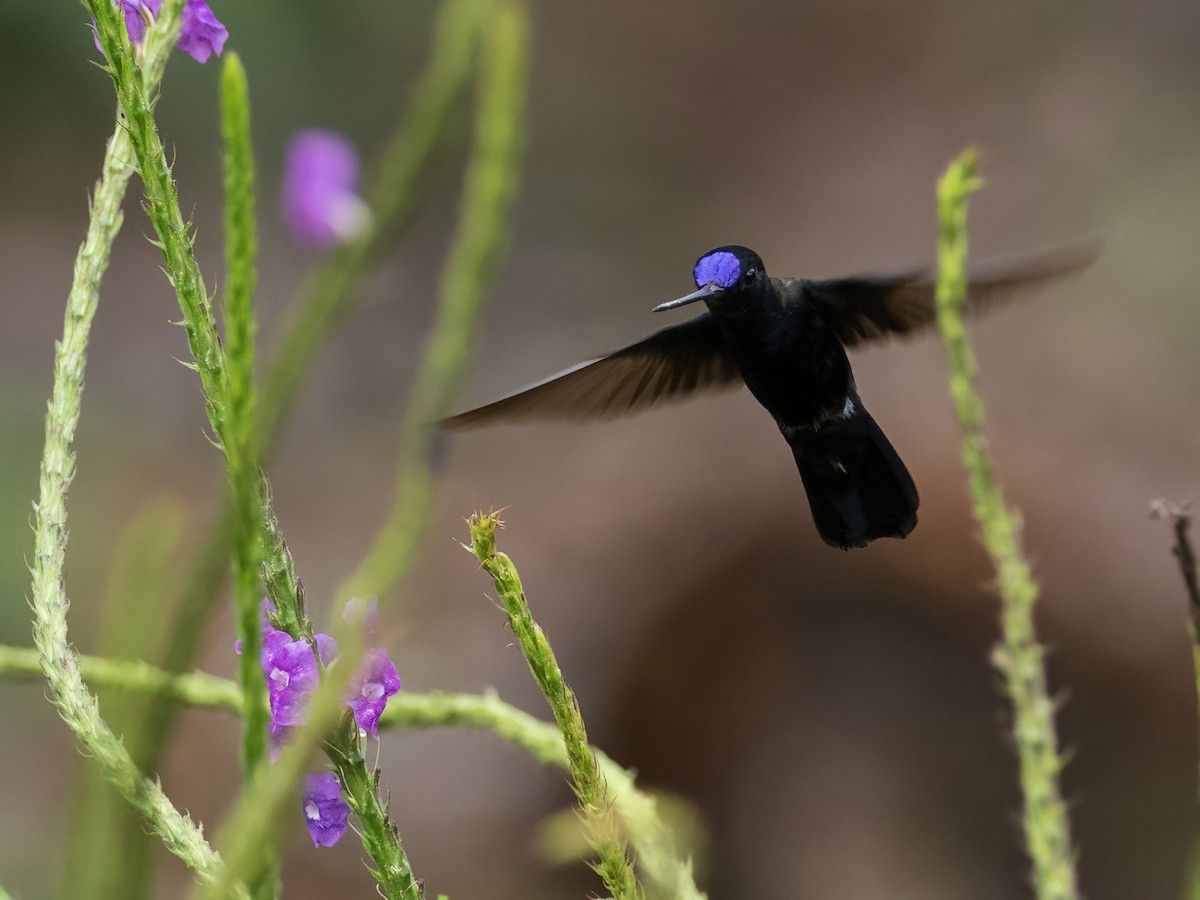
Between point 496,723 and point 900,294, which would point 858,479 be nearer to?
point 900,294

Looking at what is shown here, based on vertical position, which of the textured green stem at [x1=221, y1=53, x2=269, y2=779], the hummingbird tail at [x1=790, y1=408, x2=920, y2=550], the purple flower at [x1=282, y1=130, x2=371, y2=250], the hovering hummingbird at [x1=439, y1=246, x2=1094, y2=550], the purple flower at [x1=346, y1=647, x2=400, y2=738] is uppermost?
the purple flower at [x1=282, y1=130, x2=371, y2=250]

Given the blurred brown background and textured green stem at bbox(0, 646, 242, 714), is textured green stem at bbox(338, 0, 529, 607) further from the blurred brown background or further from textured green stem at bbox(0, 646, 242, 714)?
the blurred brown background

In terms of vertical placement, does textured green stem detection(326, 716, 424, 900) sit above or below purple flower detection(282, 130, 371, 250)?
below

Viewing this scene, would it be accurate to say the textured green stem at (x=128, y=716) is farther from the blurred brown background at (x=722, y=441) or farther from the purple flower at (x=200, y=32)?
the blurred brown background at (x=722, y=441)

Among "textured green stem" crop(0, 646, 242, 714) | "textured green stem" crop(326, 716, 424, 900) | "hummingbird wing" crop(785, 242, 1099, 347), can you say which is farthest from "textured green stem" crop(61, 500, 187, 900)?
"hummingbird wing" crop(785, 242, 1099, 347)

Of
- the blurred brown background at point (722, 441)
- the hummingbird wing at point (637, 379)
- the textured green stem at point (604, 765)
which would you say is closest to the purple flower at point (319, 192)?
the blurred brown background at point (722, 441)

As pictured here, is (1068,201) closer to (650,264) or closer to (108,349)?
(650,264)

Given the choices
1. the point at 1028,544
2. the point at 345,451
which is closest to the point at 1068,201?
the point at 1028,544
